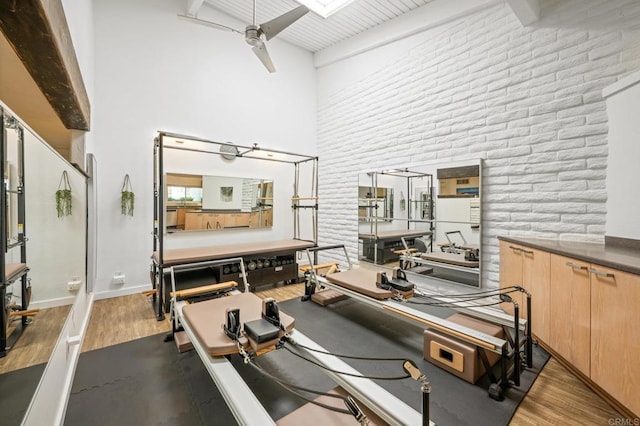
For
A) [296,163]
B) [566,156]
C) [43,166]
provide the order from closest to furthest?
[43,166] → [566,156] → [296,163]

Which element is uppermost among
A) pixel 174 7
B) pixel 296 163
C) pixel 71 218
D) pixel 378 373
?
pixel 174 7

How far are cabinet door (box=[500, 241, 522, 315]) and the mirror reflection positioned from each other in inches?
149

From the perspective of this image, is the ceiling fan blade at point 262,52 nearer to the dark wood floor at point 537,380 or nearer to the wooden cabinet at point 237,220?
the wooden cabinet at point 237,220

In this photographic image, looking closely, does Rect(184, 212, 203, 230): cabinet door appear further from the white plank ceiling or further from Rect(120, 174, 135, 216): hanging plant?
the white plank ceiling

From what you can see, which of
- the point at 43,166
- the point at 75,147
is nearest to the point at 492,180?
the point at 43,166

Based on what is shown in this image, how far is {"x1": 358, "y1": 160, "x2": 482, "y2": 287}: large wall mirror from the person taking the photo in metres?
3.57

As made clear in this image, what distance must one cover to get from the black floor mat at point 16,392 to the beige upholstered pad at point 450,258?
160 inches

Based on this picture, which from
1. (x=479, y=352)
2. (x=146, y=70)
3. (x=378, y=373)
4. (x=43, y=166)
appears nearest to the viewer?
(x=43, y=166)

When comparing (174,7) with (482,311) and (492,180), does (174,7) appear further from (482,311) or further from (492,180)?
(482,311)

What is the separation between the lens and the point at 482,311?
2.45 meters

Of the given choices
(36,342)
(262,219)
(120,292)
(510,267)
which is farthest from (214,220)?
→ (510,267)

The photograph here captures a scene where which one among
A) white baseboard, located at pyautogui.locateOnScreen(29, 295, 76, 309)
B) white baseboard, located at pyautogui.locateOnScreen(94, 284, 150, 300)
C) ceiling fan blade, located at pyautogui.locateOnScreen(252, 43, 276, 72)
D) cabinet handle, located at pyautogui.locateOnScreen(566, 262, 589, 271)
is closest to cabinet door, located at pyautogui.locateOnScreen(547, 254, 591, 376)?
cabinet handle, located at pyautogui.locateOnScreen(566, 262, 589, 271)

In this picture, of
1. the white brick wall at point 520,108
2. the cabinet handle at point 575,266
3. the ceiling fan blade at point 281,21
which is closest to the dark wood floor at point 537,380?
the cabinet handle at point 575,266

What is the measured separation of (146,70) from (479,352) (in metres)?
5.35
